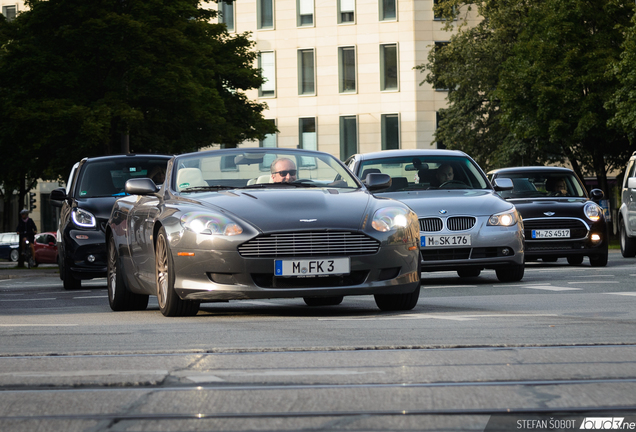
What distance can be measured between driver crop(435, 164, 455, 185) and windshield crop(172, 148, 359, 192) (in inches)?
189

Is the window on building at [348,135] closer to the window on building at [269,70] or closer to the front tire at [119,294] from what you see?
the window on building at [269,70]

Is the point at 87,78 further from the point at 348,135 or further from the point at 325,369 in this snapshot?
the point at 348,135

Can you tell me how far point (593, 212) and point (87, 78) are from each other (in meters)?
17.1

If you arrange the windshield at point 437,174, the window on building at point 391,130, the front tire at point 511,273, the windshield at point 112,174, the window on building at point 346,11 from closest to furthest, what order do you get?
1. the front tire at point 511,273
2. the windshield at point 437,174
3. the windshield at point 112,174
4. the window on building at point 391,130
5. the window on building at point 346,11

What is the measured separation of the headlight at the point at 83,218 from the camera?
16859 millimetres

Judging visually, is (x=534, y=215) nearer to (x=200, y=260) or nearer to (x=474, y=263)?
(x=474, y=263)

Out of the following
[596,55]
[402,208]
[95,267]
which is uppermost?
[596,55]

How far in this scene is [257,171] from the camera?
10203 mm

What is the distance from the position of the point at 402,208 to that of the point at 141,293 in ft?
8.39

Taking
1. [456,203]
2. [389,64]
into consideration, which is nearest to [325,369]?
[456,203]

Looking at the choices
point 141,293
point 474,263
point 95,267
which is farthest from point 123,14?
point 141,293

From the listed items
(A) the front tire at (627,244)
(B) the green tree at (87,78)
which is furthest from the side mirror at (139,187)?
(B) the green tree at (87,78)

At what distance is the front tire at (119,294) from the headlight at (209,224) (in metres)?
1.99

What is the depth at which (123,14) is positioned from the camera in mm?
30547
